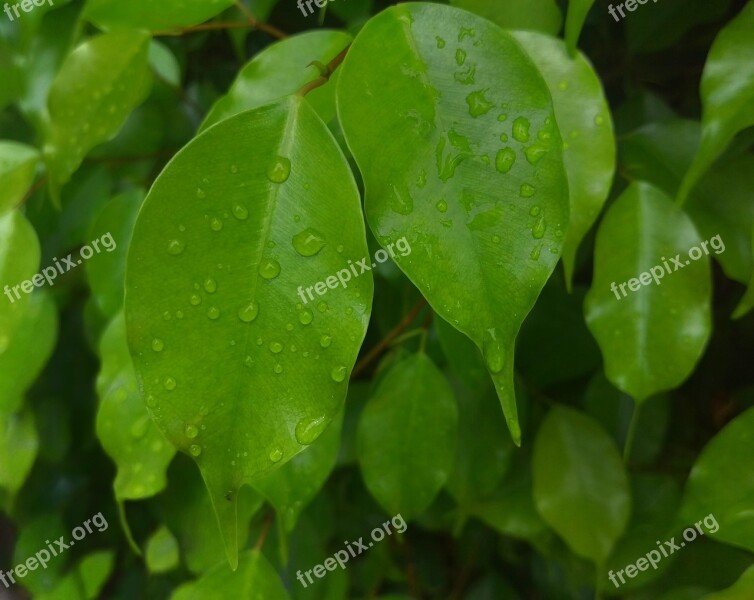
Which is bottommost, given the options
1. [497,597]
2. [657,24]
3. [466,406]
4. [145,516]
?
[497,597]

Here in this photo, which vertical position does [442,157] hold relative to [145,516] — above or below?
above

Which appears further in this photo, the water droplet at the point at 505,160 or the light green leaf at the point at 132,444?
the light green leaf at the point at 132,444

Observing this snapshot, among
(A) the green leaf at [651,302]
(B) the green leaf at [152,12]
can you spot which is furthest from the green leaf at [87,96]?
(A) the green leaf at [651,302]

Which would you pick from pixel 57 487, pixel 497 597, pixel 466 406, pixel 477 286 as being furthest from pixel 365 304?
pixel 57 487

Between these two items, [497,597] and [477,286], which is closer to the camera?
[477,286]

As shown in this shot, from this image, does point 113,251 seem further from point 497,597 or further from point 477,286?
point 497,597

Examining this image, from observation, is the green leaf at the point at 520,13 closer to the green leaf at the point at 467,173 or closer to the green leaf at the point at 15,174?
the green leaf at the point at 467,173

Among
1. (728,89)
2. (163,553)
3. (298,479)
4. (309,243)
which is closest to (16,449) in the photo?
(163,553)
